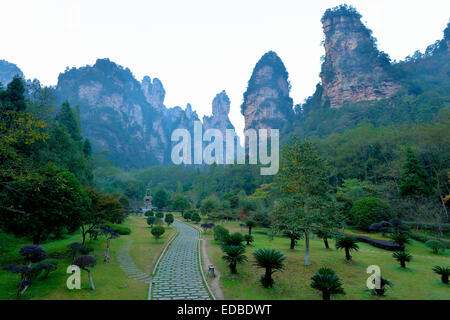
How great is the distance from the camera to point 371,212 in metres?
23.2

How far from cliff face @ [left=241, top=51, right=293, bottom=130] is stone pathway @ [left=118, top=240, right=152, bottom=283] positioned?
91.4 m

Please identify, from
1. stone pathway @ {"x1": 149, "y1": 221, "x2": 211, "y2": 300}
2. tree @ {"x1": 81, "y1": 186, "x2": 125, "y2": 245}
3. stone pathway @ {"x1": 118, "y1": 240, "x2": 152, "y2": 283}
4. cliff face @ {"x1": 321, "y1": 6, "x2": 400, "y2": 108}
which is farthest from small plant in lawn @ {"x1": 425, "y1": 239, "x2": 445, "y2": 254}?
cliff face @ {"x1": 321, "y1": 6, "x2": 400, "y2": 108}

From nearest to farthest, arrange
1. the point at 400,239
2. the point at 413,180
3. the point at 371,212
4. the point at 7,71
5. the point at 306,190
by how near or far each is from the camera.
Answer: the point at 306,190, the point at 400,239, the point at 371,212, the point at 413,180, the point at 7,71

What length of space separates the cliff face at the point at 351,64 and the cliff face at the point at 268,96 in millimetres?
28660

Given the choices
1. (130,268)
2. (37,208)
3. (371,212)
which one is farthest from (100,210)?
(371,212)

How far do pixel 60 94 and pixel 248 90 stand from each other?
338ft

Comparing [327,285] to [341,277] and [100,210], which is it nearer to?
[341,277]

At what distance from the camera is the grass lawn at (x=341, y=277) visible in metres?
8.64

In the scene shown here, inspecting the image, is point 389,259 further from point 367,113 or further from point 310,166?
point 367,113

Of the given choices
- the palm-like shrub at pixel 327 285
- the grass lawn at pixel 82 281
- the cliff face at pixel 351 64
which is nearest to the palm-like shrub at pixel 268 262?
the palm-like shrub at pixel 327 285

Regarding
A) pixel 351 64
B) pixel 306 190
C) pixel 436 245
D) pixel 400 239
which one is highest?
pixel 351 64

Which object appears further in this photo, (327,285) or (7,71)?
(7,71)

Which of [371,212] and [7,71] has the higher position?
[7,71]

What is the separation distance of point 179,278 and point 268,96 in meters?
105
